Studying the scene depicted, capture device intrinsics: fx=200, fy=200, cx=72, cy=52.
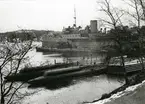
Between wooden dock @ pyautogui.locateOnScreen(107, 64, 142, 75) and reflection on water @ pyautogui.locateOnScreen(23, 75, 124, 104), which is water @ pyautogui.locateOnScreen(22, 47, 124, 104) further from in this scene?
wooden dock @ pyautogui.locateOnScreen(107, 64, 142, 75)

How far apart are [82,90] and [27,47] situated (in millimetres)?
13498

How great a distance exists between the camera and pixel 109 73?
30.5 meters

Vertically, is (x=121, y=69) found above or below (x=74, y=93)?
above

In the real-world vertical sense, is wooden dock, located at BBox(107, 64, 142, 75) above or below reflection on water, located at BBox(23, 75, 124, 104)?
above

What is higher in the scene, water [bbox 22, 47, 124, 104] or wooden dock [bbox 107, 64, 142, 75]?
wooden dock [bbox 107, 64, 142, 75]

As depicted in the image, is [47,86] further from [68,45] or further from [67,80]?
[68,45]

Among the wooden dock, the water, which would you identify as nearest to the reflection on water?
the water

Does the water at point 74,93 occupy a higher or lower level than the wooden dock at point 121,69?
lower

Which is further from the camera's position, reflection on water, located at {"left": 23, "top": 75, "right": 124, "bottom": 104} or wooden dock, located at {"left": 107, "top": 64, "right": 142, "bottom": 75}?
wooden dock, located at {"left": 107, "top": 64, "right": 142, "bottom": 75}

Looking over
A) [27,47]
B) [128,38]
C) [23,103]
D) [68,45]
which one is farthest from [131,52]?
[68,45]

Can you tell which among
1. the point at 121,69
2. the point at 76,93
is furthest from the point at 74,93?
the point at 121,69

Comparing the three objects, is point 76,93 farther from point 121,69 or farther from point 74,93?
point 121,69

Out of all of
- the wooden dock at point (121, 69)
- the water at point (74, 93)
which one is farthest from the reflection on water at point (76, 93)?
the wooden dock at point (121, 69)

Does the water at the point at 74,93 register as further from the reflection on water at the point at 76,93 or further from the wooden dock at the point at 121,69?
the wooden dock at the point at 121,69
